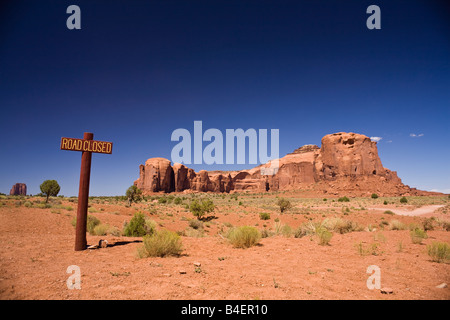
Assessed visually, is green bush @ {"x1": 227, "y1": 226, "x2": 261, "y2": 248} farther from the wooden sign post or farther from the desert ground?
the wooden sign post

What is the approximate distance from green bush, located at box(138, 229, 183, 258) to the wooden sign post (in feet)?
7.62

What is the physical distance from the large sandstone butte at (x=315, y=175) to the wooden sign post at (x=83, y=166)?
228 feet

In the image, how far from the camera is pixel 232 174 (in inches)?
5635

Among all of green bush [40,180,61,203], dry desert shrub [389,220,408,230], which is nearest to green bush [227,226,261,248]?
dry desert shrub [389,220,408,230]

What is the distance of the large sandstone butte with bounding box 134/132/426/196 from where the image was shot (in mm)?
65812

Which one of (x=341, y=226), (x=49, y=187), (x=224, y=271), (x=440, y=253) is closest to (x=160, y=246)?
(x=224, y=271)


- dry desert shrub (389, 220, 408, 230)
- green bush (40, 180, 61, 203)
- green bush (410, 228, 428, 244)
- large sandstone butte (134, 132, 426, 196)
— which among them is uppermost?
large sandstone butte (134, 132, 426, 196)

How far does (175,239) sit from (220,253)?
6.13ft

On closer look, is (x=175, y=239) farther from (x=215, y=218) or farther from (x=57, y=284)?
(x=215, y=218)

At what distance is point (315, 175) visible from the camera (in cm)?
8588

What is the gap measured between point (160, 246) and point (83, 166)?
13.4ft

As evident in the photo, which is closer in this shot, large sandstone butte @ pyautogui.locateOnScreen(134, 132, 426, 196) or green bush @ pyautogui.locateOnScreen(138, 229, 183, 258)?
green bush @ pyautogui.locateOnScreen(138, 229, 183, 258)

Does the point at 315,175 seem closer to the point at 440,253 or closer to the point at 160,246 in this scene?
the point at 440,253
